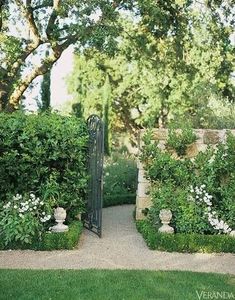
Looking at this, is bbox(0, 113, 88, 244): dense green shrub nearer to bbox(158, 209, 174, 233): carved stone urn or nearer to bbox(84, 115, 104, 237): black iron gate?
bbox(84, 115, 104, 237): black iron gate

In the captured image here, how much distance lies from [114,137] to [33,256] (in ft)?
80.6

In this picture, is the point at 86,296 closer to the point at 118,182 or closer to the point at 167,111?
the point at 118,182

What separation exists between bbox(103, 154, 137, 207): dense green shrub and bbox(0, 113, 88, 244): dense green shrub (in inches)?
177

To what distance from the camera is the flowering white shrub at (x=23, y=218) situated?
22.4 feet

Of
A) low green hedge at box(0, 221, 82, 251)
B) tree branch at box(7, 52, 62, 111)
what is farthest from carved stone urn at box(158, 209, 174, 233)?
tree branch at box(7, 52, 62, 111)

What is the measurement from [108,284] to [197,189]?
10.0 ft

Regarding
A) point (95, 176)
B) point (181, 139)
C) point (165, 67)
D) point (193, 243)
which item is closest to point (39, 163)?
point (95, 176)

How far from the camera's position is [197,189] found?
25.2ft

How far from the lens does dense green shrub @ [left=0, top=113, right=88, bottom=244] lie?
738 centimetres

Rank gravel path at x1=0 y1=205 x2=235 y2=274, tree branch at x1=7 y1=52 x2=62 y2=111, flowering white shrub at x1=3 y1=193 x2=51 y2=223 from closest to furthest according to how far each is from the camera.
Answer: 1. gravel path at x1=0 y1=205 x2=235 y2=274
2. flowering white shrub at x1=3 y1=193 x2=51 y2=223
3. tree branch at x1=7 y1=52 x2=62 y2=111

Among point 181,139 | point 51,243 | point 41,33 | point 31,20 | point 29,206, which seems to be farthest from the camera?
point 41,33

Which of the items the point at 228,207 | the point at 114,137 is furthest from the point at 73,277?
the point at 114,137

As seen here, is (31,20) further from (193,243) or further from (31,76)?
(193,243)

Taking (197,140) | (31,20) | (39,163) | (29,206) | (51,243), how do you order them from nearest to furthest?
(51,243) < (29,206) < (39,163) < (197,140) < (31,20)
